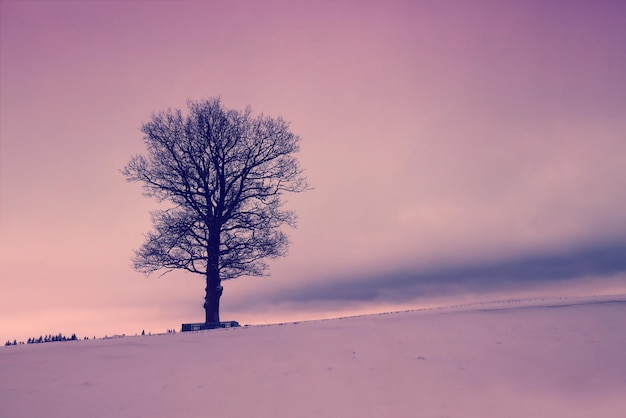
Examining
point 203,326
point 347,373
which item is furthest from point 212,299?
point 347,373

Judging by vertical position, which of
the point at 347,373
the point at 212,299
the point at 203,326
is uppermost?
the point at 212,299

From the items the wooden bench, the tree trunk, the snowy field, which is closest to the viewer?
the snowy field

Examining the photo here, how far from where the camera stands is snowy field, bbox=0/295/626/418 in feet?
25.7

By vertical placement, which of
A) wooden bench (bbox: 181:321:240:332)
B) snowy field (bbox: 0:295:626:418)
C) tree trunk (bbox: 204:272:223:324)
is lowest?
snowy field (bbox: 0:295:626:418)

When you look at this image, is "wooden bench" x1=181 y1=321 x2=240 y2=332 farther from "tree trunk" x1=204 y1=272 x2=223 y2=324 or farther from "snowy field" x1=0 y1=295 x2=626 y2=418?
"snowy field" x1=0 y1=295 x2=626 y2=418

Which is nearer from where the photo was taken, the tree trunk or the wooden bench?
the wooden bench

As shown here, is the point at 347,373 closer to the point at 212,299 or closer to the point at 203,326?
the point at 203,326

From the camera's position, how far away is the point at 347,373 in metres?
9.23

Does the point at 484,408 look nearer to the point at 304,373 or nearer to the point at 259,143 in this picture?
the point at 304,373

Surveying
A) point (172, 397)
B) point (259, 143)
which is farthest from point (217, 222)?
point (172, 397)

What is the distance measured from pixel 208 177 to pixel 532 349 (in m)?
15.3

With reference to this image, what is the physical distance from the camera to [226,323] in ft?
67.1

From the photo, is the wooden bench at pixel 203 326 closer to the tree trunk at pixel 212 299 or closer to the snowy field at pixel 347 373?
the tree trunk at pixel 212 299

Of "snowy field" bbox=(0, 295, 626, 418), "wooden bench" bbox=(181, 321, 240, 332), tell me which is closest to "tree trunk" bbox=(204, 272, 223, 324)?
"wooden bench" bbox=(181, 321, 240, 332)
